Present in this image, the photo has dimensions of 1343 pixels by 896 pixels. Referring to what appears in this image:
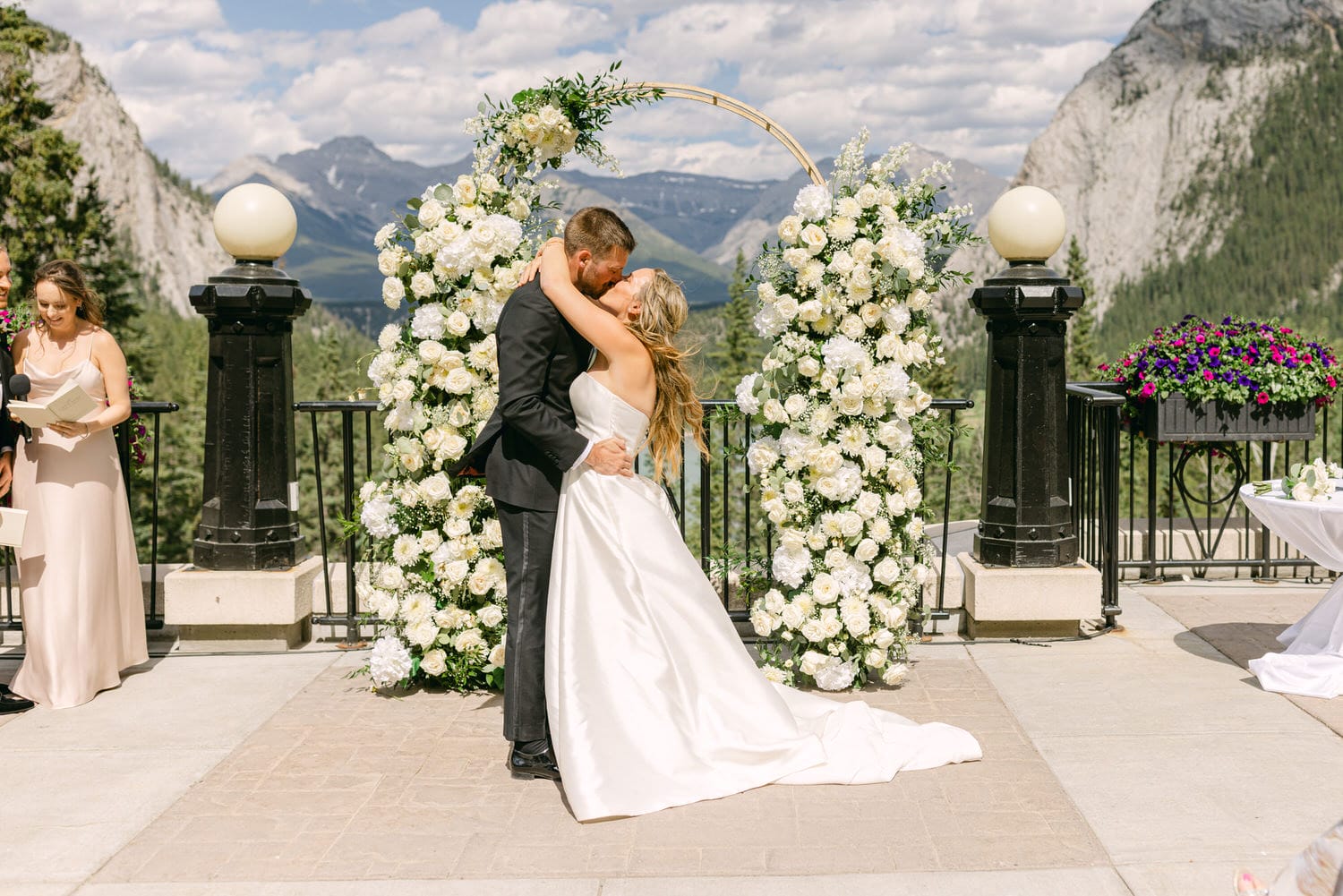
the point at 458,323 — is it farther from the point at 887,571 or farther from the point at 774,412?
the point at 887,571

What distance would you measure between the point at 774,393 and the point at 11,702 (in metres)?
3.92

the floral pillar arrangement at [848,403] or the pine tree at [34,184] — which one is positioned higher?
the pine tree at [34,184]

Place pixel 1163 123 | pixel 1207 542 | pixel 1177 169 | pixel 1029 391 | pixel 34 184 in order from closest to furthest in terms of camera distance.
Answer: pixel 1029 391 < pixel 1207 542 < pixel 34 184 < pixel 1177 169 < pixel 1163 123

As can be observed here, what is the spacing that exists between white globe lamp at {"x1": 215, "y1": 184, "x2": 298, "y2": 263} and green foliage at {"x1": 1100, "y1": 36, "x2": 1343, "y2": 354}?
116 m

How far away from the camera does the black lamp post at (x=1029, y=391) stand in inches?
267

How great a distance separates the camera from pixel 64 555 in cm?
583

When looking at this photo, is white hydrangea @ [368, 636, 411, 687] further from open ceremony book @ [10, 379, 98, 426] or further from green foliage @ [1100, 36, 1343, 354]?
green foliage @ [1100, 36, 1343, 354]

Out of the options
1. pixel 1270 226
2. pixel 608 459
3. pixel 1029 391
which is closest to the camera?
pixel 608 459

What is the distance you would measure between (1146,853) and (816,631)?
6.72ft

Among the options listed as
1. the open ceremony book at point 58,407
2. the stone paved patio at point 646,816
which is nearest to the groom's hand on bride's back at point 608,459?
the stone paved patio at point 646,816

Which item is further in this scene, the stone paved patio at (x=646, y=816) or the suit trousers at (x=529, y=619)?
the suit trousers at (x=529, y=619)

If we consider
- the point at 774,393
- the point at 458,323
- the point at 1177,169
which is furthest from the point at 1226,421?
the point at 1177,169

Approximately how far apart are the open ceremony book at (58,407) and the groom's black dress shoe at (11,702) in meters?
1.29

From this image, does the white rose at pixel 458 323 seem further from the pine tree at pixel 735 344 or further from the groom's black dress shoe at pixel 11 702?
the pine tree at pixel 735 344
